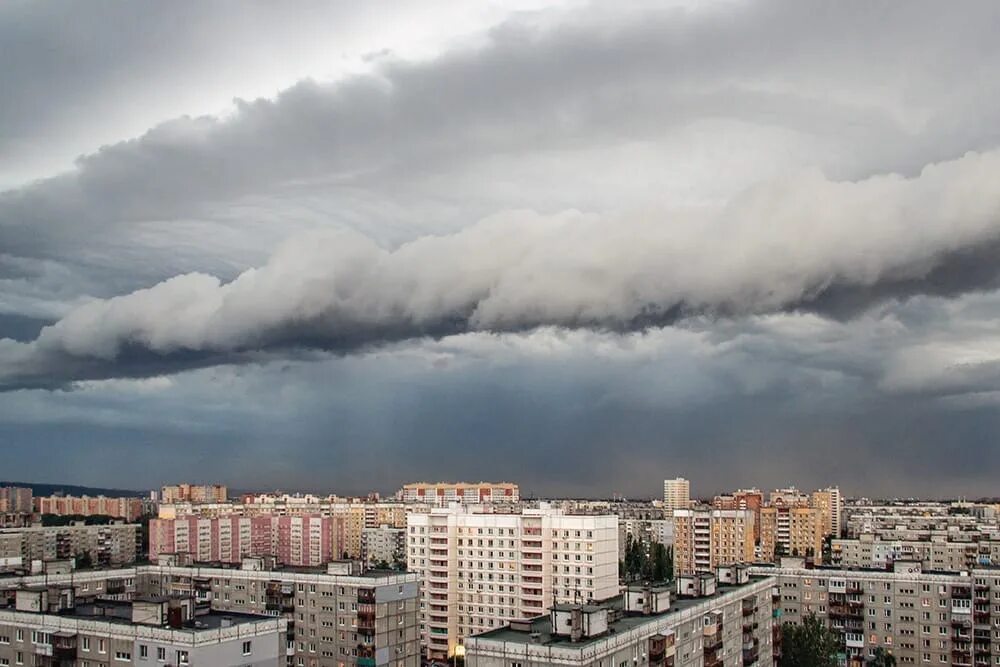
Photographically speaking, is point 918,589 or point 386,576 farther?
point 918,589

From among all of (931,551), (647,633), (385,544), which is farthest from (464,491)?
(647,633)

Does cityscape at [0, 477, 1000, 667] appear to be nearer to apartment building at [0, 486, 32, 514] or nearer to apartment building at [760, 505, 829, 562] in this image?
apartment building at [760, 505, 829, 562]

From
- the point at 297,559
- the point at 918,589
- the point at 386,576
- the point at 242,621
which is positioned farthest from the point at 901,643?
the point at 297,559

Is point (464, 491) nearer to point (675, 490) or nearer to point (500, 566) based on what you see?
point (675, 490)

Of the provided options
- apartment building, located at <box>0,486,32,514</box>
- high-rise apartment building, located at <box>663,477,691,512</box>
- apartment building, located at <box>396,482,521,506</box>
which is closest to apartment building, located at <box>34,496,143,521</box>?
apartment building, located at <box>0,486,32,514</box>

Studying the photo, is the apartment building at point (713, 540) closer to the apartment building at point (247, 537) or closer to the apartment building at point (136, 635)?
the apartment building at point (247, 537)

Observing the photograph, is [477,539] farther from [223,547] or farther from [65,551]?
[65,551]

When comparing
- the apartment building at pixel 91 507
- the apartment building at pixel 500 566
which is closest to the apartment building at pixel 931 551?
the apartment building at pixel 500 566
